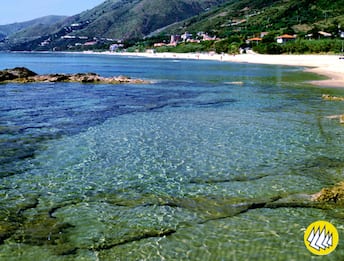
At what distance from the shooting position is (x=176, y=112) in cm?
3103

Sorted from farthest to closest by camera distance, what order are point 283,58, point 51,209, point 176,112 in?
point 283,58, point 176,112, point 51,209

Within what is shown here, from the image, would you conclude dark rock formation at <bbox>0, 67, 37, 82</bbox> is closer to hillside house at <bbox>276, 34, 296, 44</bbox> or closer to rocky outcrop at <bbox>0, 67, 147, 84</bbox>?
rocky outcrop at <bbox>0, 67, 147, 84</bbox>

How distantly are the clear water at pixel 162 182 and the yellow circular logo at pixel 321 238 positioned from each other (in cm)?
19

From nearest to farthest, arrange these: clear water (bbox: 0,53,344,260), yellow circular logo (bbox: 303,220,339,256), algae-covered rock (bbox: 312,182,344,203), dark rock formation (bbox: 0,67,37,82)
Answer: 1. yellow circular logo (bbox: 303,220,339,256)
2. clear water (bbox: 0,53,344,260)
3. algae-covered rock (bbox: 312,182,344,203)
4. dark rock formation (bbox: 0,67,37,82)

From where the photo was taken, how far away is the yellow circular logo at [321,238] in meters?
9.80

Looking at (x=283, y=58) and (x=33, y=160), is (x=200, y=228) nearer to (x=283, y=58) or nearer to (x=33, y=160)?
(x=33, y=160)

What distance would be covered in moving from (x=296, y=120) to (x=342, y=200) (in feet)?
48.4

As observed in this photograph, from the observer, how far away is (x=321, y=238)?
10.9 metres

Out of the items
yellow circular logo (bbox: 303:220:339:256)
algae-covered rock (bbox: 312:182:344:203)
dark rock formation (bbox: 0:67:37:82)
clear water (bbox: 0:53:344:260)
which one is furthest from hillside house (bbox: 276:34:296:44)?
yellow circular logo (bbox: 303:220:339:256)

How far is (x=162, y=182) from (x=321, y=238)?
6125 mm

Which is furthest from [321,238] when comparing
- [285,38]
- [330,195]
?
[285,38]

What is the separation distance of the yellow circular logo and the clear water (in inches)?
7.3

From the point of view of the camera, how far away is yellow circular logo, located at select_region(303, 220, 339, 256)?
32.1 ft

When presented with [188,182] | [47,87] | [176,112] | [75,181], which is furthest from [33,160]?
[47,87]
